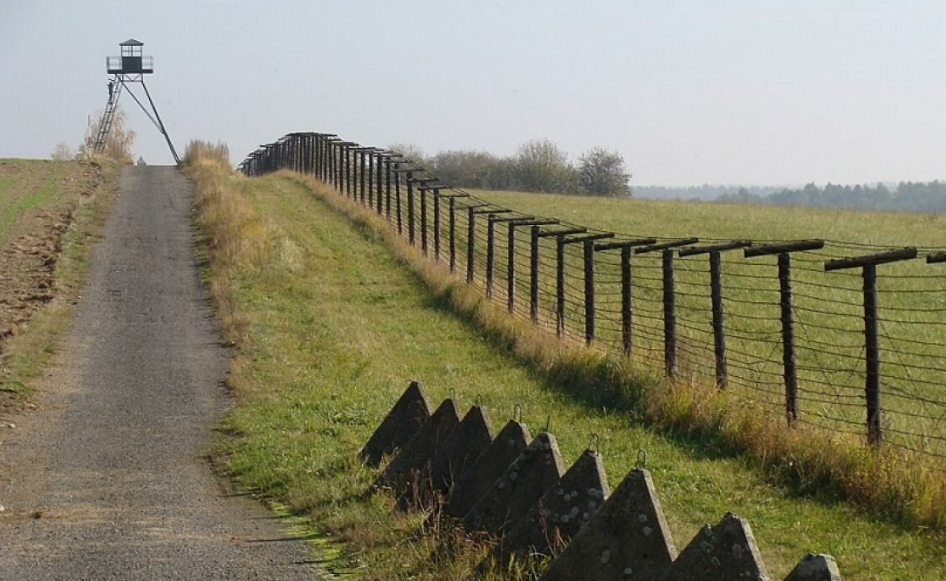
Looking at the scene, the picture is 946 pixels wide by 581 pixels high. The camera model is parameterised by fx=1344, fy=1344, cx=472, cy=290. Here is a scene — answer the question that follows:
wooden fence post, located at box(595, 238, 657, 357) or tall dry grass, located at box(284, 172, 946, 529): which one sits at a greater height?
wooden fence post, located at box(595, 238, 657, 357)

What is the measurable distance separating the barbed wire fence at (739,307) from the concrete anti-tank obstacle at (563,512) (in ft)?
12.3

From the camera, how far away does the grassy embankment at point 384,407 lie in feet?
29.3

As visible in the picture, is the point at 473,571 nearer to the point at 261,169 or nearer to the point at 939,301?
the point at 939,301

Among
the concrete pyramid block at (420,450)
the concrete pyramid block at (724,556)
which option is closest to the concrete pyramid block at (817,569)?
the concrete pyramid block at (724,556)

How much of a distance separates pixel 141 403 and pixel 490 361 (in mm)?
4778

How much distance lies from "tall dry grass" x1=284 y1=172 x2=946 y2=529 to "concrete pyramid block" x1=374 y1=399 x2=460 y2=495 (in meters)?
2.79

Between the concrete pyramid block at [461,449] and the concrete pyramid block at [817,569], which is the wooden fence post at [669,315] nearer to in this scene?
the concrete pyramid block at [461,449]

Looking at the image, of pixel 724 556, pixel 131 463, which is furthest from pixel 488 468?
pixel 131 463

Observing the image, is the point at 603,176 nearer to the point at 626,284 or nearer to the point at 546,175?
the point at 546,175

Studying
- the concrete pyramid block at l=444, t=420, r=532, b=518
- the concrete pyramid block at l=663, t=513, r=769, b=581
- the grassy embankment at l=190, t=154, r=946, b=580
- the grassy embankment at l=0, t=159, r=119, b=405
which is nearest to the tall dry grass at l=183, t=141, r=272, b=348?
the grassy embankment at l=190, t=154, r=946, b=580

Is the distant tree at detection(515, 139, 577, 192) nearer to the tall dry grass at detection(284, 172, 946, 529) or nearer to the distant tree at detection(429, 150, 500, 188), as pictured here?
the distant tree at detection(429, 150, 500, 188)

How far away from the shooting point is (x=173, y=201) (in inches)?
1620

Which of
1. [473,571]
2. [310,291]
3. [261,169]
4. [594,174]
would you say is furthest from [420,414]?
[594,174]

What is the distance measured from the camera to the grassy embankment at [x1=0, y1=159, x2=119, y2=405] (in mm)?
19422
